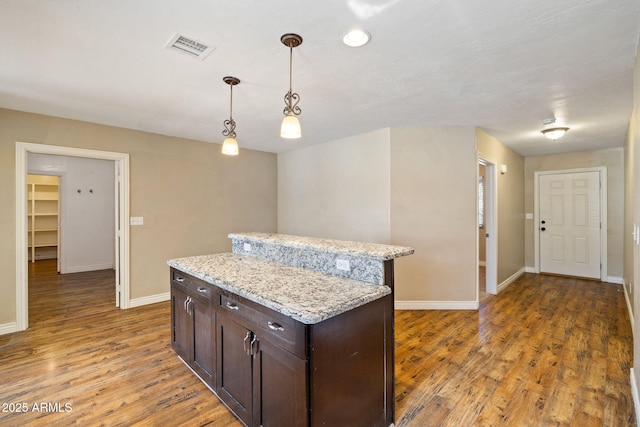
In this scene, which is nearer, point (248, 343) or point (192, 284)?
point (248, 343)

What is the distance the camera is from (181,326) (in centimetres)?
253

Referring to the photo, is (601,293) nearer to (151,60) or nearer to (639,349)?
(639,349)

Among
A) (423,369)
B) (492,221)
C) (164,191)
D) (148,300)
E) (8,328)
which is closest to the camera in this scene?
(423,369)

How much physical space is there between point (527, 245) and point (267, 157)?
5370mm

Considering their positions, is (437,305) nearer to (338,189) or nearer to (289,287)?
(338,189)

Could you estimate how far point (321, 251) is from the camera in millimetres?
2062

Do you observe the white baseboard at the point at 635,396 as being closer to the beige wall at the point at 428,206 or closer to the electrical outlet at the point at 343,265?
the beige wall at the point at 428,206

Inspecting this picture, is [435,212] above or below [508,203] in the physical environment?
below

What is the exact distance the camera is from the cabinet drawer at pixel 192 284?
2117 mm

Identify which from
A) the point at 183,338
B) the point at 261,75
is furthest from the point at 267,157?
the point at 183,338

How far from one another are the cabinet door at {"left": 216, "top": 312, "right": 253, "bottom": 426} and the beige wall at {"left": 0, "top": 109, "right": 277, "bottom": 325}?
2703 mm

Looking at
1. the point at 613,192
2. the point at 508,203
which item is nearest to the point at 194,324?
the point at 508,203

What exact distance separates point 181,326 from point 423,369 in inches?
80.7

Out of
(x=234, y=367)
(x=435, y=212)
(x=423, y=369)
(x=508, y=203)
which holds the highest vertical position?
(x=508, y=203)
